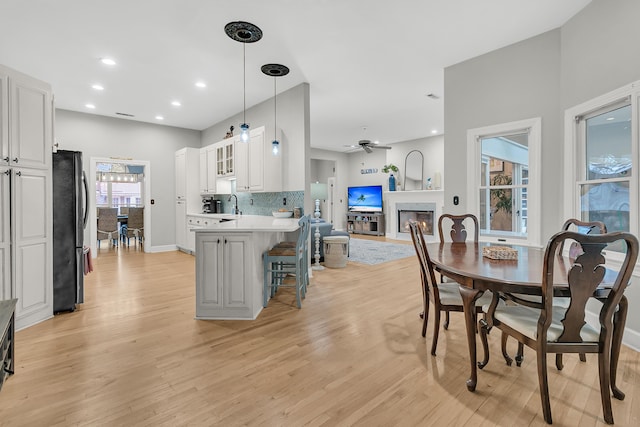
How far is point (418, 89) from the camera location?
4898 millimetres

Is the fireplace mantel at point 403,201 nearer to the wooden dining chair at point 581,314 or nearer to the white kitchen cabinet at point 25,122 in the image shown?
the wooden dining chair at point 581,314

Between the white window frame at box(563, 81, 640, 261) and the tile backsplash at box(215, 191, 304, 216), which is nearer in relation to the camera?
the white window frame at box(563, 81, 640, 261)

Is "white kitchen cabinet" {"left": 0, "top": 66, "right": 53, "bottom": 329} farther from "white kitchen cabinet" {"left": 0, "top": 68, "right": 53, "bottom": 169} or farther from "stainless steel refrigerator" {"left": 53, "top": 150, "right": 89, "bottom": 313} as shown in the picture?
"stainless steel refrigerator" {"left": 53, "top": 150, "right": 89, "bottom": 313}

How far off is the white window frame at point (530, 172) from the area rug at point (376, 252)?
7.35 feet

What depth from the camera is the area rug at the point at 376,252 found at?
19.0 ft

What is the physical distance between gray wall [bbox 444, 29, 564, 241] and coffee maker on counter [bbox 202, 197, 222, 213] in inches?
189

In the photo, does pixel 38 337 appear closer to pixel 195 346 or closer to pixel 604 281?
pixel 195 346

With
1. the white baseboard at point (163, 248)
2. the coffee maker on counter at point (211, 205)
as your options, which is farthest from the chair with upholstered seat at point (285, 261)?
the white baseboard at point (163, 248)

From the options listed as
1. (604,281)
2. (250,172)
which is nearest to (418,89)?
(250,172)

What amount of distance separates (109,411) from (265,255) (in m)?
1.77

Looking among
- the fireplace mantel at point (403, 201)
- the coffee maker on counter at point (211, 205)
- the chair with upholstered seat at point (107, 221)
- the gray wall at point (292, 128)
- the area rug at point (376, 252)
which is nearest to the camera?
the gray wall at point (292, 128)

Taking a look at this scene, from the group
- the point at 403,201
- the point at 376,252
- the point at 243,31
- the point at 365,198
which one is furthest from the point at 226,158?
the point at 365,198

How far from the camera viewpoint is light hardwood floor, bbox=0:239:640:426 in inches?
64.2

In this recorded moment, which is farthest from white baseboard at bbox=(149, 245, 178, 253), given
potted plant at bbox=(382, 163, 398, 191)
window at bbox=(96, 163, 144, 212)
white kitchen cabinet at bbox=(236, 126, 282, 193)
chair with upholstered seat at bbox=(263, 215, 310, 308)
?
potted plant at bbox=(382, 163, 398, 191)
